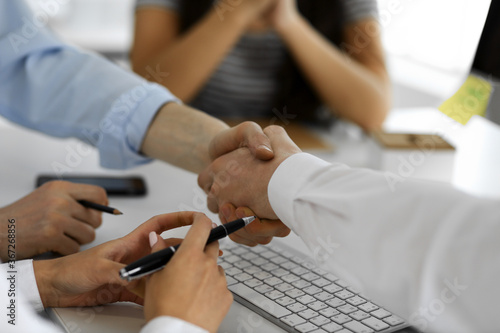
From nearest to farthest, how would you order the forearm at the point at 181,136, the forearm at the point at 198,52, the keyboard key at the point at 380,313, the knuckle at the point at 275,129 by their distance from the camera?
the keyboard key at the point at 380,313, the knuckle at the point at 275,129, the forearm at the point at 181,136, the forearm at the point at 198,52

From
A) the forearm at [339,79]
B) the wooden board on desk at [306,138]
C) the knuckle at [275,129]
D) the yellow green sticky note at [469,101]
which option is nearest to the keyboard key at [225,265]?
the knuckle at [275,129]

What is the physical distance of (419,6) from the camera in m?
A: 1.77

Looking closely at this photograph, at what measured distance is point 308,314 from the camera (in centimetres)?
58

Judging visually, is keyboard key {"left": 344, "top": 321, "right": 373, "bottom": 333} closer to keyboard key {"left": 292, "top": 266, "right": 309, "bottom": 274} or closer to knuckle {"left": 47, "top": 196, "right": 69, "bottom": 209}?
keyboard key {"left": 292, "top": 266, "right": 309, "bottom": 274}

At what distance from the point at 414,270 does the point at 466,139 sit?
723mm

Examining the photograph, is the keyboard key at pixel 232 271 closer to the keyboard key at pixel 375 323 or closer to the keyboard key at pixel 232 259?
the keyboard key at pixel 232 259

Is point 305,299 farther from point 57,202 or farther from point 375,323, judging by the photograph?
point 57,202

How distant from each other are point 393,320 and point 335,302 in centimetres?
6

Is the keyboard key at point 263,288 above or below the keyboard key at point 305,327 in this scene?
below

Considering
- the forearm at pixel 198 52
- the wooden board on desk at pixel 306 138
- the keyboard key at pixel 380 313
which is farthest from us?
the forearm at pixel 198 52

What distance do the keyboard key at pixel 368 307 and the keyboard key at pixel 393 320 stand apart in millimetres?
19

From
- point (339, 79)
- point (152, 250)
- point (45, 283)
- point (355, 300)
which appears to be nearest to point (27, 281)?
point (45, 283)

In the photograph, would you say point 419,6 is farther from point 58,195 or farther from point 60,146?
point 58,195

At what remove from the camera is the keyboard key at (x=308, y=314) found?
58cm
